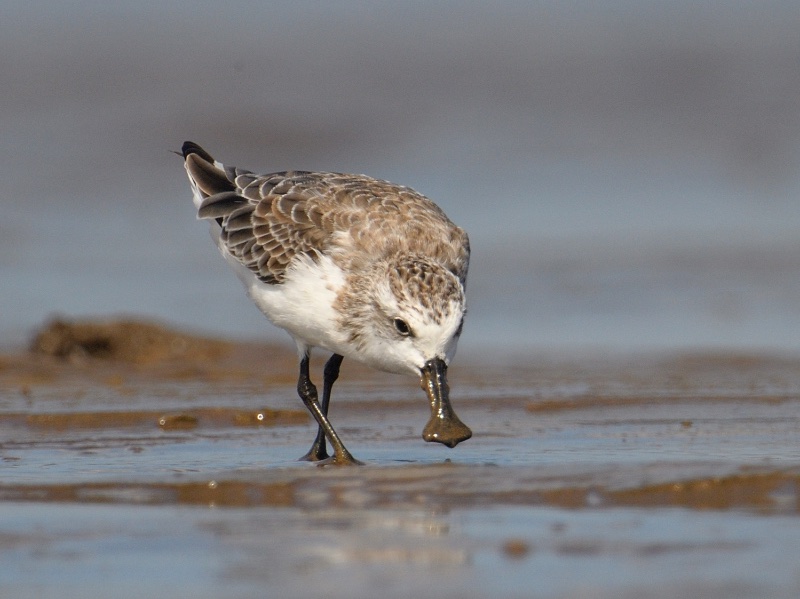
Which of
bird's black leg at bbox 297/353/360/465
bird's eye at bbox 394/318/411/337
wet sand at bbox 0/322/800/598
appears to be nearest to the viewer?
wet sand at bbox 0/322/800/598

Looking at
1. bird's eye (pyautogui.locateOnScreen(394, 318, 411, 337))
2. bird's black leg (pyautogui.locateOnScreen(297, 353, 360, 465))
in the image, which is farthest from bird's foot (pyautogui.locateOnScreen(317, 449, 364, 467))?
bird's eye (pyautogui.locateOnScreen(394, 318, 411, 337))

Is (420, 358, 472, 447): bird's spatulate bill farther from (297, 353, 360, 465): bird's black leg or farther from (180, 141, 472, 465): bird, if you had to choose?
(297, 353, 360, 465): bird's black leg

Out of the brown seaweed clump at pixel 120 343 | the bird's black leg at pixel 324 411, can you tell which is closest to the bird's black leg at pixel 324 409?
the bird's black leg at pixel 324 411

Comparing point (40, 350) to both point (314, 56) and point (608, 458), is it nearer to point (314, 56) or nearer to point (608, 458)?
point (608, 458)

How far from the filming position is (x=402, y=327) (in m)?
6.86

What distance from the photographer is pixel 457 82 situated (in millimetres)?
23094

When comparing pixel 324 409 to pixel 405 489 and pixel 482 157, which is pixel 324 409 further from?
pixel 482 157

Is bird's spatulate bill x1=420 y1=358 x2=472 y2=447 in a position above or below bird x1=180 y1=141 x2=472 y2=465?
below

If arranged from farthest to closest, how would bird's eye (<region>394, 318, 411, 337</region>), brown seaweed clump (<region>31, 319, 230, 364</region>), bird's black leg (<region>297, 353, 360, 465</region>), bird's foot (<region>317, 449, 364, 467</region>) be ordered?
brown seaweed clump (<region>31, 319, 230, 364</region>) < bird's black leg (<region>297, 353, 360, 465</region>) < bird's foot (<region>317, 449, 364, 467</region>) < bird's eye (<region>394, 318, 411, 337</region>)

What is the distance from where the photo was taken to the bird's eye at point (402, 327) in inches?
268

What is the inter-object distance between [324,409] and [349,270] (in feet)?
4.32

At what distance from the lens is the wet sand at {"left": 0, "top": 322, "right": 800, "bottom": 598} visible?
4.64m

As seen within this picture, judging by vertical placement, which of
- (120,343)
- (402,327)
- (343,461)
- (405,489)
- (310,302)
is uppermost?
(120,343)

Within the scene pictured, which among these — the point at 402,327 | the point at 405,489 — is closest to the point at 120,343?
the point at 402,327
